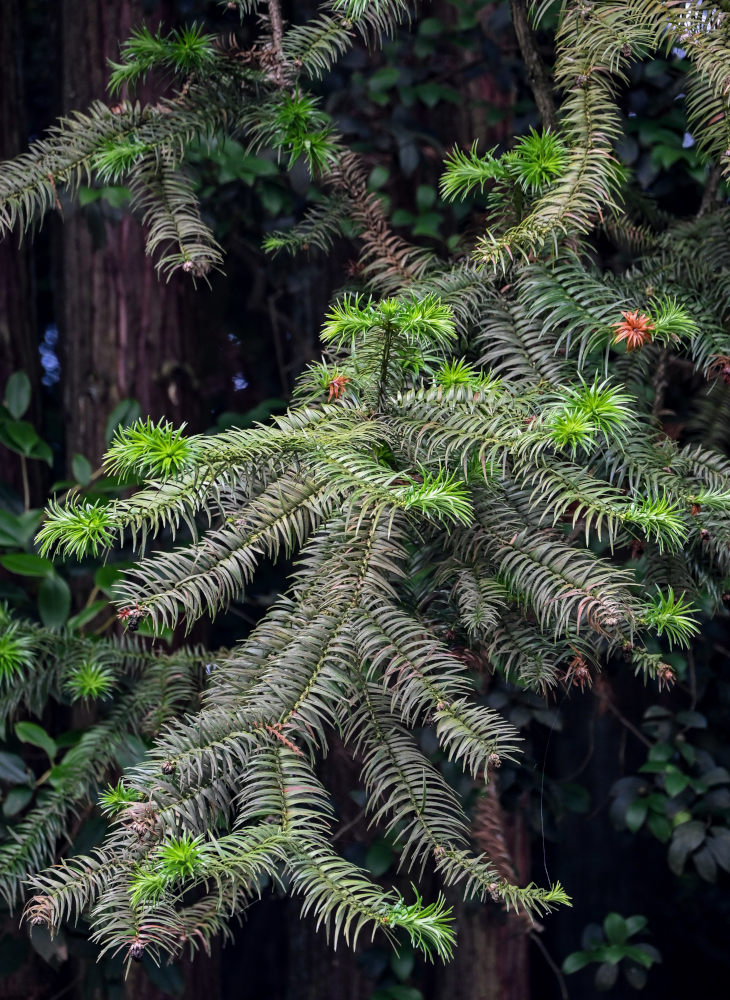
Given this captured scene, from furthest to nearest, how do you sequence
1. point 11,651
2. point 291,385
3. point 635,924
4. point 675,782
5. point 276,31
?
1. point 291,385
2. point 635,924
3. point 675,782
4. point 11,651
5. point 276,31

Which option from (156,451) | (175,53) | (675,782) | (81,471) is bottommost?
(675,782)

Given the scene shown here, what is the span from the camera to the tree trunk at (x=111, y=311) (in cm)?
191

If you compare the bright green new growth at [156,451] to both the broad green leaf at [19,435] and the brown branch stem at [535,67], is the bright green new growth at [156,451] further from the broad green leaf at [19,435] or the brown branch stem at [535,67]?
the broad green leaf at [19,435]

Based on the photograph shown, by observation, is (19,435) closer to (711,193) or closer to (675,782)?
(711,193)

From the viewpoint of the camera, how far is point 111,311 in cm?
192

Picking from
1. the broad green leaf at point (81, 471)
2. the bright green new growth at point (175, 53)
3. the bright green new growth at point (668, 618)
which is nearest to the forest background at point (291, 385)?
the broad green leaf at point (81, 471)

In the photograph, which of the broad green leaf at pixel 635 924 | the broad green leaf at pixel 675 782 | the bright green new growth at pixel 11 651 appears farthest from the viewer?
the broad green leaf at pixel 635 924

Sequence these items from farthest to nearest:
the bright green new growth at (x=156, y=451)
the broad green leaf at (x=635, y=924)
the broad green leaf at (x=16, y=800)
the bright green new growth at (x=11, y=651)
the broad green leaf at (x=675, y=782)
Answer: the broad green leaf at (x=635, y=924)
the broad green leaf at (x=675, y=782)
the broad green leaf at (x=16, y=800)
the bright green new growth at (x=11, y=651)
the bright green new growth at (x=156, y=451)

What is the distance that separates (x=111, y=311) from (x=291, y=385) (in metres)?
0.48

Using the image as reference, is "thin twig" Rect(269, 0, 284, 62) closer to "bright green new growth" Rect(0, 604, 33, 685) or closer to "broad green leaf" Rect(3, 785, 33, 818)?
"bright green new growth" Rect(0, 604, 33, 685)

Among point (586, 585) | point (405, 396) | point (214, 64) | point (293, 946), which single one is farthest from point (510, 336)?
point (293, 946)

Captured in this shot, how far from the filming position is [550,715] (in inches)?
63.9

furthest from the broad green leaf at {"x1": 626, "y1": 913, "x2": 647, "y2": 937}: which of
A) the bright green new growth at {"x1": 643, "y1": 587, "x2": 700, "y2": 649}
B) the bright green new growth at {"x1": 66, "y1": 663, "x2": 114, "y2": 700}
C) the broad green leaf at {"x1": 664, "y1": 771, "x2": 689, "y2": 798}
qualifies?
the bright green new growth at {"x1": 643, "y1": 587, "x2": 700, "y2": 649}

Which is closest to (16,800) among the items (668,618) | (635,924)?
(668,618)
